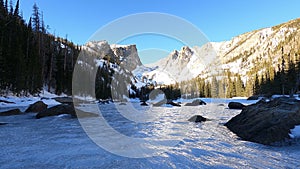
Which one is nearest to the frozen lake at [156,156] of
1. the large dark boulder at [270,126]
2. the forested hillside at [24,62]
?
the large dark boulder at [270,126]

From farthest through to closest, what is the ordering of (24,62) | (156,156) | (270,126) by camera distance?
(24,62) → (270,126) → (156,156)

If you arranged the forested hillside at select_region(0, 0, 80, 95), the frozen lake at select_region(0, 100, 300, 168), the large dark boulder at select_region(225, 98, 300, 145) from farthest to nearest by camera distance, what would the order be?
the forested hillside at select_region(0, 0, 80, 95), the large dark boulder at select_region(225, 98, 300, 145), the frozen lake at select_region(0, 100, 300, 168)

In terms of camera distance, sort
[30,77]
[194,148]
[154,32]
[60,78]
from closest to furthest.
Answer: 1. [194,148]
2. [154,32]
3. [30,77]
4. [60,78]

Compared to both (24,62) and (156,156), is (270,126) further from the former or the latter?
(24,62)

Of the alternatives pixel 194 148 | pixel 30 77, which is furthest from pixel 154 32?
pixel 30 77

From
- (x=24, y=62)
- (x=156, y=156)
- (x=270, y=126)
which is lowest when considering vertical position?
(x=156, y=156)

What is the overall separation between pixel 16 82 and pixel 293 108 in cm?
3270

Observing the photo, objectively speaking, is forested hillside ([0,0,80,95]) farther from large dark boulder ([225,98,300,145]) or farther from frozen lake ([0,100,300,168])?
large dark boulder ([225,98,300,145])

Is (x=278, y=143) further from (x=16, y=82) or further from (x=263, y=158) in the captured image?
(x=16, y=82)

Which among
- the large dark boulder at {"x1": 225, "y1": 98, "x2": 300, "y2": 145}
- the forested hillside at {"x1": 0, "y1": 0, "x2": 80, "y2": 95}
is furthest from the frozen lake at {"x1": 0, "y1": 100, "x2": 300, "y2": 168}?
the forested hillside at {"x1": 0, "y1": 0, "x2": 80, "y2": 95}

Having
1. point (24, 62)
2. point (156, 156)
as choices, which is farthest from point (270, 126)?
point (24, 62)

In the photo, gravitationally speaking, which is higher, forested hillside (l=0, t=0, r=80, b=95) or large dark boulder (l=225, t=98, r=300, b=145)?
forested hillside (l=0, t=0, r=80, b=95)

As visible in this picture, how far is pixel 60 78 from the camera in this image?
5088cm

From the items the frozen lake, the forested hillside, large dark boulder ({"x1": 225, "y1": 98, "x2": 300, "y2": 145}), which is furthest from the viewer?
the forested hillside
